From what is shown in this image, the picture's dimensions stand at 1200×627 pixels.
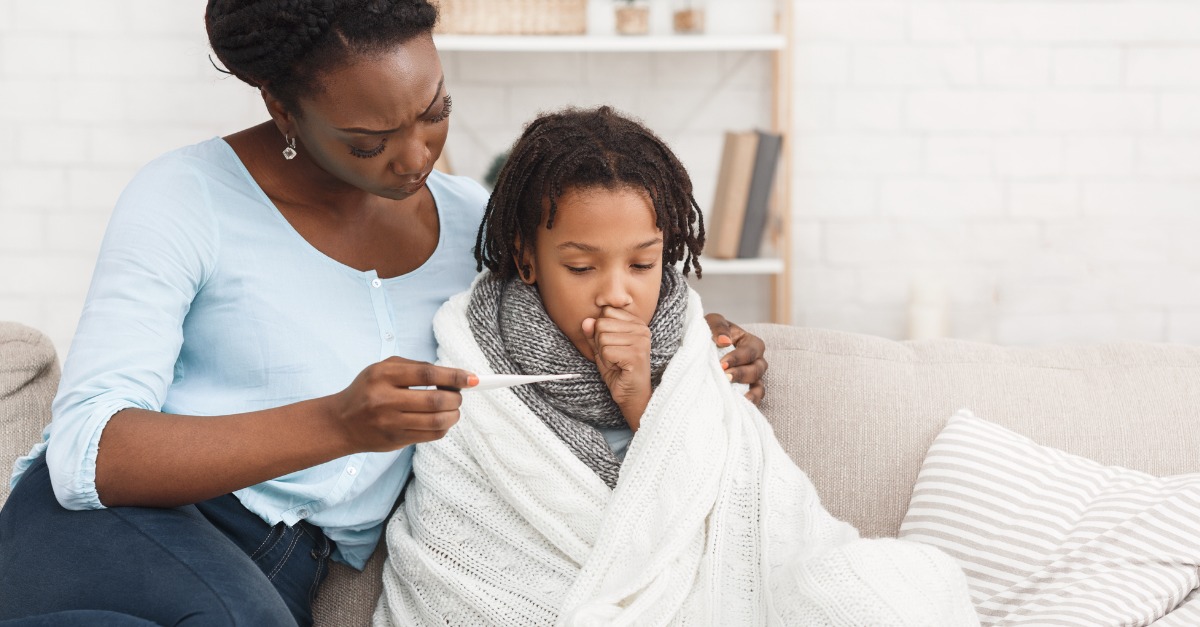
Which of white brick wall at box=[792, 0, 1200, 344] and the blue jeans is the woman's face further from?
white brick wall at box=[792, 0, 1200, 344]

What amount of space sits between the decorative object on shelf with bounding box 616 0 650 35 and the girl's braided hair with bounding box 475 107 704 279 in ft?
3.67

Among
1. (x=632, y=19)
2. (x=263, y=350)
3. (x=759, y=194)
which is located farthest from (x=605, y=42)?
(x=263, y=350)

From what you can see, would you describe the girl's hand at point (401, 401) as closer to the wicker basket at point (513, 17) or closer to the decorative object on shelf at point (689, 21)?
the wicker basket at point (513, 17)

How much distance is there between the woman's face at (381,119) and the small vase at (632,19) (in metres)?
1.32

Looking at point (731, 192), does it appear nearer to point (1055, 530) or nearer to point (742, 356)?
point (742, 356)

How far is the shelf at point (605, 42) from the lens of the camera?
96.4 inches

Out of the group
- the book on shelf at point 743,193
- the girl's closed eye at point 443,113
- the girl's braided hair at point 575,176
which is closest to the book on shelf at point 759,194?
the book on shelf at point 743,193

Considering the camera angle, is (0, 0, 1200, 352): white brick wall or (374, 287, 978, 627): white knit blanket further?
(0, 0, 1200, 352): white brick wall

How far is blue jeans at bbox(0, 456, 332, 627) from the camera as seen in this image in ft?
3.37

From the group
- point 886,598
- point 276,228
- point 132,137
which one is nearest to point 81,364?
point 276,228

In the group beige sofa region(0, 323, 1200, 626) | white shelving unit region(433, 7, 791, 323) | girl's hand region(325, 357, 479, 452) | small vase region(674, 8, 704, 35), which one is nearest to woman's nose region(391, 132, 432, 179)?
girl's hand region(325, 357, 479, 452)

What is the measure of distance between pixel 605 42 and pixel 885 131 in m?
0.80

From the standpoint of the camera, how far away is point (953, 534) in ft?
4.57

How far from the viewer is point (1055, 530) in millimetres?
1365
